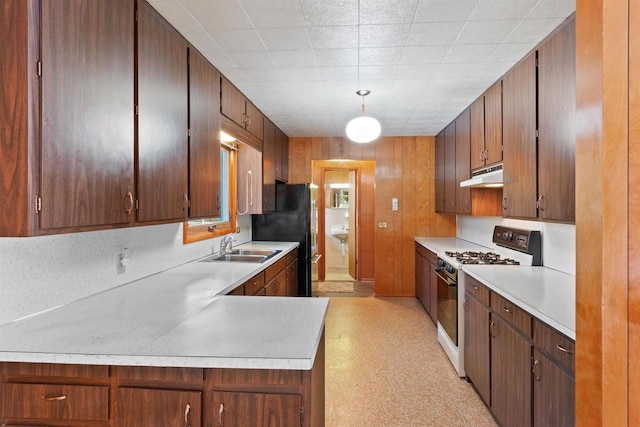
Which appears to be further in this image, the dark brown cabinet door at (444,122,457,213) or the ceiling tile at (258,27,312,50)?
the dark brown cabinet door at (444,122,457,213)

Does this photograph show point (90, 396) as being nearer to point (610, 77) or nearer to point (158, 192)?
point (158, 192)

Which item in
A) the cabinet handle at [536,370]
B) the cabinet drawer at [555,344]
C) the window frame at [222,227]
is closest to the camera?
the cabinet drawer at [555,344]

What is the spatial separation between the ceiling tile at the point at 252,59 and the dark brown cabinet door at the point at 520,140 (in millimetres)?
1783

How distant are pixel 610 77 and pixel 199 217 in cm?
220

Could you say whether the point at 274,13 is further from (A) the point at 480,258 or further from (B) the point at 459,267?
(A) the point at 480,258

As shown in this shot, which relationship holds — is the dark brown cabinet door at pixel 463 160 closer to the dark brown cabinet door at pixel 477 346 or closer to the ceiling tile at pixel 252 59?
the dark brown cabinet door at pixel 477 346

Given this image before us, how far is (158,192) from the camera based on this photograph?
6.13ft

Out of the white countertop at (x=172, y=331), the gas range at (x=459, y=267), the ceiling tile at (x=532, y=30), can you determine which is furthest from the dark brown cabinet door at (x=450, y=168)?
the white countertop at (x=172, y=331)

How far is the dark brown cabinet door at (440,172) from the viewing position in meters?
4.73

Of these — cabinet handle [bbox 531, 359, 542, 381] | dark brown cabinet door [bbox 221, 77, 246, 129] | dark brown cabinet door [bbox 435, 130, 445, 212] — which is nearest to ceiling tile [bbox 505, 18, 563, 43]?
cabinet handle [bbox 531, 359, 542, 381]

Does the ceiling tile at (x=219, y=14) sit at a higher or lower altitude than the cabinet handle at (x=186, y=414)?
higher

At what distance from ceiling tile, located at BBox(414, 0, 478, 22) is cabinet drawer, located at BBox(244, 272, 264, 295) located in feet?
6.58

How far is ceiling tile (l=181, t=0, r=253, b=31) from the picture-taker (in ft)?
5.96

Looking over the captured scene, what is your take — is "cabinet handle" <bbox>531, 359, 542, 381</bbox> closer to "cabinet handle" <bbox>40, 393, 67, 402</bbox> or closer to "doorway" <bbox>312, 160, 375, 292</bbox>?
"cabinet handle" <bbox>40, 393, 67, 402</bbox>
